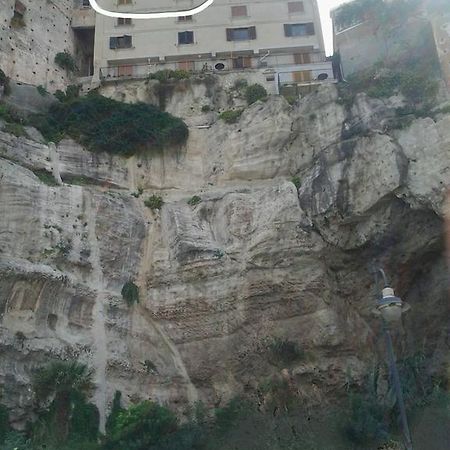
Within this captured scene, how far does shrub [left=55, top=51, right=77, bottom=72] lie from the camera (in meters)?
35.3

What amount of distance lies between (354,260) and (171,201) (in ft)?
28.4

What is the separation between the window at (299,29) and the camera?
121 feet

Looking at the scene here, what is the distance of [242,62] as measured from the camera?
35.7m

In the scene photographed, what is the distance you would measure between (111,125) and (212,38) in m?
10.8

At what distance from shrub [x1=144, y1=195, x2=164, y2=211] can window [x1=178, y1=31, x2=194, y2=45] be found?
1289cm

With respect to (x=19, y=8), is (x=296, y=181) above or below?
below

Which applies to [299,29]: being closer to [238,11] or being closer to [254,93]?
[238,11]

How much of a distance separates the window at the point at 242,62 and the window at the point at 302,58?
269cm

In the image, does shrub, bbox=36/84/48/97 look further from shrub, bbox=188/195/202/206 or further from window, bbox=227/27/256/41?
window, bbox=227/27/256/41

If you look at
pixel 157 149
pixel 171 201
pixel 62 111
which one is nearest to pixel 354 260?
pixel 171 201

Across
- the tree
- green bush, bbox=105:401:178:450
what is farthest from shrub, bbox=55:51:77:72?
green bush, bbox=105:401:178:450

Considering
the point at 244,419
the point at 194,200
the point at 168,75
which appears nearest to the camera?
the point at 244,419

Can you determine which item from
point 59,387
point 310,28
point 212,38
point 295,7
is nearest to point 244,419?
point 59,387

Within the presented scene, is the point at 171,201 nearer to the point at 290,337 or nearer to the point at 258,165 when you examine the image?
the point at 258,165
